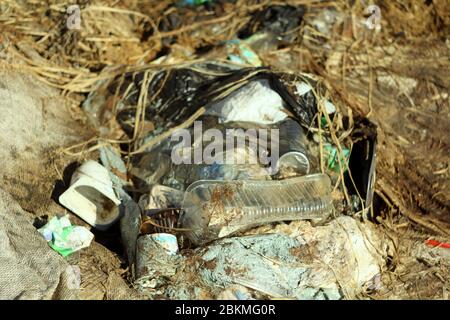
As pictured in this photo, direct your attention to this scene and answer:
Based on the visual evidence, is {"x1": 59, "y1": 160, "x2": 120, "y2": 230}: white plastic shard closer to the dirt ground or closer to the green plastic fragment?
the dirt ground

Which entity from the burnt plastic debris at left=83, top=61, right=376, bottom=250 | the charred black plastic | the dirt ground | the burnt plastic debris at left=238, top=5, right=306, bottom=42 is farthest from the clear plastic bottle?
the burnt plastic debris at left=238, top=5, right=306, bottom=42

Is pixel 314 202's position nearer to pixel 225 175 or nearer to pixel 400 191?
pixel 225 175

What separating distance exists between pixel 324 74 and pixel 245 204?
4.46ft

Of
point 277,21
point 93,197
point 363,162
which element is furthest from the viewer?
point 277,21

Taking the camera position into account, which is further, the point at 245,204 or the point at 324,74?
the point at 324,74

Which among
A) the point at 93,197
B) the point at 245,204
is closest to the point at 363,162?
the point at 245,204

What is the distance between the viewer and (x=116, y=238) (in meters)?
2.96

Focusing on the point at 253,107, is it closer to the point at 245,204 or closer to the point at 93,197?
the point at 245,204

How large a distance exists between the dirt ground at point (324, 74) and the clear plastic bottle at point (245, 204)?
36cm

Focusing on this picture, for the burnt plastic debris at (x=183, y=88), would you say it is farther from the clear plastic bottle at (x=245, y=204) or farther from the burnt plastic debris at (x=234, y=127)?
the clear plastic bottle at (x=245, y=204)

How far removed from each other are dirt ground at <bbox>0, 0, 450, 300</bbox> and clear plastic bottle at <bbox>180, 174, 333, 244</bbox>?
36 cm

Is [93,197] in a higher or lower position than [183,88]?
lower

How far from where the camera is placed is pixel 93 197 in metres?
3.03

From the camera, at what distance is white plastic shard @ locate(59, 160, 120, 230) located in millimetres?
2920
